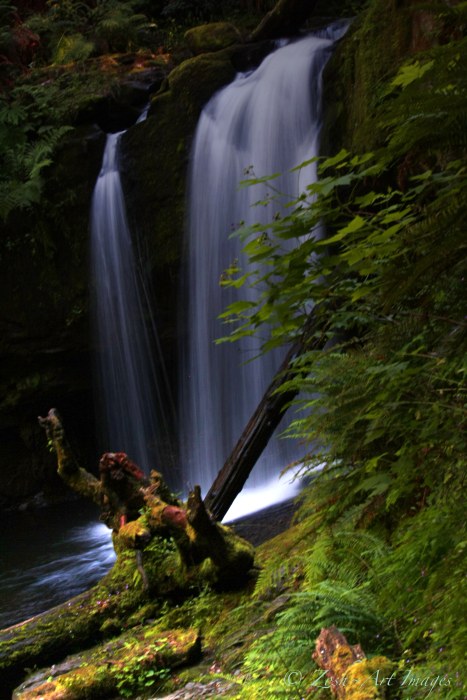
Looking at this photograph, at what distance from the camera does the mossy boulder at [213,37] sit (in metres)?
10.2

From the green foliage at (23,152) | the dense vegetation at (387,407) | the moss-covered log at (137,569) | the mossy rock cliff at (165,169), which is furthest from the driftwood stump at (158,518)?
the green foliage at (23,152)

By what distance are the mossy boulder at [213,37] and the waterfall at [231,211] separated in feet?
4.11

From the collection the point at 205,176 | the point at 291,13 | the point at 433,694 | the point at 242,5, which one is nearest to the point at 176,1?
the point at 242,5

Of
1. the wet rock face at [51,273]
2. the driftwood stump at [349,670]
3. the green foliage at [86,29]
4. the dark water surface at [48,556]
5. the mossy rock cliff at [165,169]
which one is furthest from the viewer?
the green foliage at [86,29]

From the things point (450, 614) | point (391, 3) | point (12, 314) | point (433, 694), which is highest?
point (391, 3)

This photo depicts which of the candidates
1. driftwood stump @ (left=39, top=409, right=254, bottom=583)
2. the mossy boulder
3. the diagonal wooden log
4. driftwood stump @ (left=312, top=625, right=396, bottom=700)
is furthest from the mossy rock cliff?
driftwood stump @ (left=312, top=625, right=396, bottom=700)

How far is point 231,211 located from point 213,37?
350cm

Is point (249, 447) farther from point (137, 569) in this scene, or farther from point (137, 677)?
point (137, 677)

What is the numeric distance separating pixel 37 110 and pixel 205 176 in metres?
2.93

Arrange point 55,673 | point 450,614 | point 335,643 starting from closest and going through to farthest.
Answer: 1. point 450,614
2. point 335,643
3. point 55,673

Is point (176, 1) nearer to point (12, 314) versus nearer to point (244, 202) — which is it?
point (244, 202)

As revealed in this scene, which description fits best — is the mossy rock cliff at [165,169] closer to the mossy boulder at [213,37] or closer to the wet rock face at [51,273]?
the wet rock face at [51,273]

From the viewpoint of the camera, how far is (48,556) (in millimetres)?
7371

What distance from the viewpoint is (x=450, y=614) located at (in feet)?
4.61
